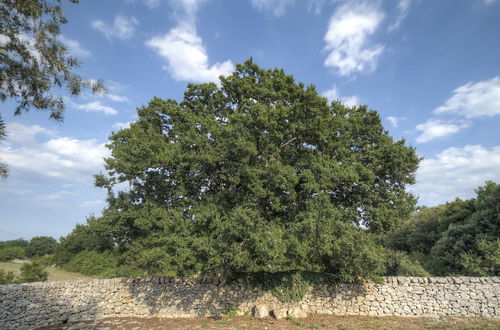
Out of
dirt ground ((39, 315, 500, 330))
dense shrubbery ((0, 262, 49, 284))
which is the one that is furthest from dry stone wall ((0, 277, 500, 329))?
dense shrubbery ((0, 262, 49, 284))

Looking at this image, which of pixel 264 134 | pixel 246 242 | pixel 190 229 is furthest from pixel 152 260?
pixel 264 134

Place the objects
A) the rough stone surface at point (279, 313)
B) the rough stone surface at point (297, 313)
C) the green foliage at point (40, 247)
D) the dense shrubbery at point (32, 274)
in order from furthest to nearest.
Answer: the green foliage at point (40, 247) → the dense shrubbery at point (32, 274) → the rough stone surface at point (297, 313) → the rough stone surface at point (279, 313)

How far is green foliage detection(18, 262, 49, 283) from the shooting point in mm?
18695

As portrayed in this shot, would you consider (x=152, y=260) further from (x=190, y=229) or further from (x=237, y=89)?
(x=237, y=89)

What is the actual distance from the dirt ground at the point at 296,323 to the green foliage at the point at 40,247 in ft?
176

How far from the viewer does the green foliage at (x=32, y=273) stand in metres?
18.7

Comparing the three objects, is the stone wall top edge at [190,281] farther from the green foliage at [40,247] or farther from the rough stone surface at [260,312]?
the green foliage at [40,247]

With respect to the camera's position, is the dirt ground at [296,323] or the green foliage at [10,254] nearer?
the dirt ground at [296,323]

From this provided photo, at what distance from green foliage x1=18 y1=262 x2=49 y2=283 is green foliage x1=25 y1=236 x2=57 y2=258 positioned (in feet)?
142

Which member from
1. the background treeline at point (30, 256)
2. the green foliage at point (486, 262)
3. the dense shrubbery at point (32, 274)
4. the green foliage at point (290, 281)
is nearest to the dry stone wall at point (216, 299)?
the green foliage at point (290, 281)

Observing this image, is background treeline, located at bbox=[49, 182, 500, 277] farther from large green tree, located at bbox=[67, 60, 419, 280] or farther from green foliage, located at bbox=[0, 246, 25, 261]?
green foliage, located at bbox=[0, 246, 25, 261]

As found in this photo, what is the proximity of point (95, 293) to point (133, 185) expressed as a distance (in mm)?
6303

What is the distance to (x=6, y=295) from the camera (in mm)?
12750

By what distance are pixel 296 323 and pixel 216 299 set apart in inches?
175
